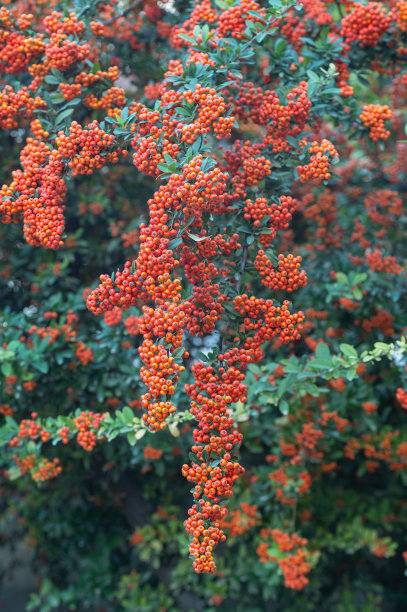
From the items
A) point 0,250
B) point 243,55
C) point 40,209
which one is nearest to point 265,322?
point 40,209

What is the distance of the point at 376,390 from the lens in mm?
3844

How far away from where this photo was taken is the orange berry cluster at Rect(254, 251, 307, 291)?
7.53ft

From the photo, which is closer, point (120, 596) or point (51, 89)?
point (51, 89)

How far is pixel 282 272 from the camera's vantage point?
7.50 ft

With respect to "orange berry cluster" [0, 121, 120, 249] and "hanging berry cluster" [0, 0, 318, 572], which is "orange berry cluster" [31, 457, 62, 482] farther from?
"orange berry cluster" [0, 121, 120, 249]

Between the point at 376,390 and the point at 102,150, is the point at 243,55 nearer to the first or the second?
the point at 102,150

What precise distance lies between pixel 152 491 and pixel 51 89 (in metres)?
2.71

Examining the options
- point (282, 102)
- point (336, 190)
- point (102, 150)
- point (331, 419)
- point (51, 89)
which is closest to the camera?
point (102, 150)

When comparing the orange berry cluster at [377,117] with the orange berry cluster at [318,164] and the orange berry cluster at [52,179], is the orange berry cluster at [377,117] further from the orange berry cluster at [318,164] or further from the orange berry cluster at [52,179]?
the orange berry cluster at [52,179]

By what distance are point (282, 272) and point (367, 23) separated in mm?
1403

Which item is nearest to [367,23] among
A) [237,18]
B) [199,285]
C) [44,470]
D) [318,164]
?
[237,18]

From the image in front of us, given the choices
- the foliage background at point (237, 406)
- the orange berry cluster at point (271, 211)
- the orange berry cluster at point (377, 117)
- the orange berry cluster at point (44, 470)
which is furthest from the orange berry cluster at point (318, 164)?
the orange berry cluster at point (44, 470)

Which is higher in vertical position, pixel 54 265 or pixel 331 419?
pixel 54 265

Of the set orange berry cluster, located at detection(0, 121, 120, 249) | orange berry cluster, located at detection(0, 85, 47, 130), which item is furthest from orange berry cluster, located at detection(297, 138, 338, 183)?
orange berry cluster, located at detection(0, 85, 47, 130)
